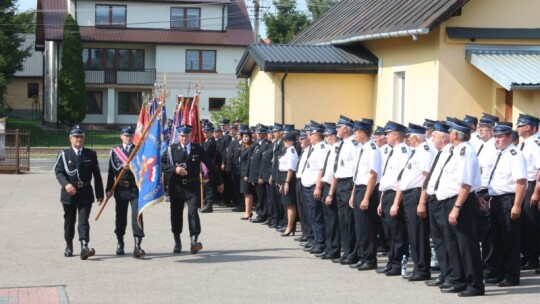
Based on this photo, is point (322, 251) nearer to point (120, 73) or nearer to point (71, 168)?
point (71, 168)

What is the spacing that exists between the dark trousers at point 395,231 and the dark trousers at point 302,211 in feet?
8.62

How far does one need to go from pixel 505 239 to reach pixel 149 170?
5575mm

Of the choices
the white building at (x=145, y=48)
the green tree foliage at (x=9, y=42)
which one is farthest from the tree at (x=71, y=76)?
the green tree foliage at (x=9, y=42)

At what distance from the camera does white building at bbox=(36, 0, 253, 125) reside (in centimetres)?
5400

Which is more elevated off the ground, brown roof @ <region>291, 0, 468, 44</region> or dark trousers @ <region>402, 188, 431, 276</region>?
brown roof @ <region>291, 0, 468, 44</region>

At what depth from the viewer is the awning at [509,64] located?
1691 cm

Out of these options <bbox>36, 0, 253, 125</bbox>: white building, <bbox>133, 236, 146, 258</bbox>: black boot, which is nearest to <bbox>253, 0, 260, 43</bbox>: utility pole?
<bbox>36, 0, 253, 125</bbox>: white building

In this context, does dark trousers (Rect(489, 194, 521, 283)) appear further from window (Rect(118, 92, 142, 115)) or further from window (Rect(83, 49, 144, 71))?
window (Rect(118, 92, 142, 115))

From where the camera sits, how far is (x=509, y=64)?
58.7ft

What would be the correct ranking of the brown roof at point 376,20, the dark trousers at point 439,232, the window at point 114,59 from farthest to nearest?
the window at point 114,59
the brown roof at point 376,20
the dark trousers at point 439,232

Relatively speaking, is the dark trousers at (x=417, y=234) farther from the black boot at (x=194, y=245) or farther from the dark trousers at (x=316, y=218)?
the black boot at (x=194, y=245)

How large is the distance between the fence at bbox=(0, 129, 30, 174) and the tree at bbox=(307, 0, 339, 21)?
46.2 m

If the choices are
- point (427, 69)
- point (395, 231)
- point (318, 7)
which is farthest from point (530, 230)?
point (318, 7)

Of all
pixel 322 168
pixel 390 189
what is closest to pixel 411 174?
pixel 390 189
